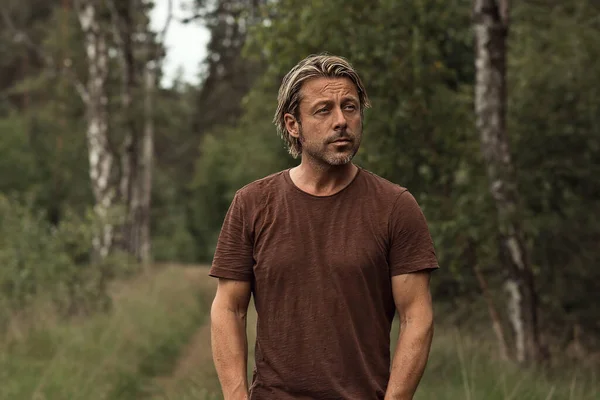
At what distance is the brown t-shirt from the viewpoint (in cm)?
364

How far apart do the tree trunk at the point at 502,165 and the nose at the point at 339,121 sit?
6.57 metres

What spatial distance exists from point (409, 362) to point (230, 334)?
27.5 inches

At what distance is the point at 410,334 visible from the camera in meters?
3.70

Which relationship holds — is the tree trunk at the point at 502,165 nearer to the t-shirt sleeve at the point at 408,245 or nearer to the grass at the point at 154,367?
the grass at the point at 154,367

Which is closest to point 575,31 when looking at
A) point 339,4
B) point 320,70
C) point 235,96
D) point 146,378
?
point 339,4

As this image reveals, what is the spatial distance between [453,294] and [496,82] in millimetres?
4412

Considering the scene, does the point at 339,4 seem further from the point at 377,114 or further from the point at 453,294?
the point at 453,294

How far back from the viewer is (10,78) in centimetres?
5425

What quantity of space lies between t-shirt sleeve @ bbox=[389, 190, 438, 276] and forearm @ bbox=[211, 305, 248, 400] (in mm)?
645

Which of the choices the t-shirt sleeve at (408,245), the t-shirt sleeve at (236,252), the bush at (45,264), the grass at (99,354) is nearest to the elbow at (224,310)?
the t-shirt sleeve at (236,252)

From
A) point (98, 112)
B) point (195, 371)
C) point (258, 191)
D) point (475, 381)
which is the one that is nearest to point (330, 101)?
point (258, 191)

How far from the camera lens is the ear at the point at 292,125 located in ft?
12.9

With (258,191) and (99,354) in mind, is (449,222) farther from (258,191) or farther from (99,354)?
(258,191)

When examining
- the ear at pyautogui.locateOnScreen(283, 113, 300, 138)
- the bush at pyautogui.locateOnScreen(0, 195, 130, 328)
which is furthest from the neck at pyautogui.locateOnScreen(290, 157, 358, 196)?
the bush at pyautogui.locateOnScreen(0, 195, 130, 328)
